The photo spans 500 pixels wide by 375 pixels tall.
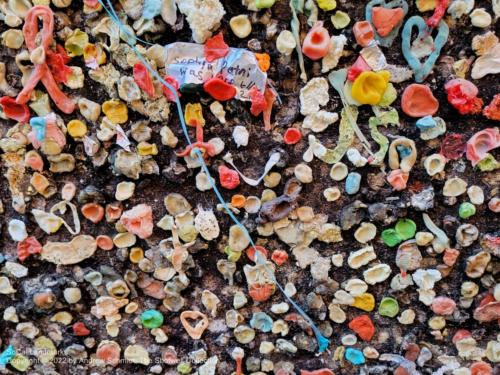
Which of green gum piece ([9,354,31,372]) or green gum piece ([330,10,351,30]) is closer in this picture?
green gum piece ([330,10,351,30])

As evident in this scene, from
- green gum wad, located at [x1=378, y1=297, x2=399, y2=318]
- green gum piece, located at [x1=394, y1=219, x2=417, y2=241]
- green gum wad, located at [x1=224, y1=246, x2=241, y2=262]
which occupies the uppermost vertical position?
green gum piece, located at [x1=394, y1=219, x2=417, y2=241]

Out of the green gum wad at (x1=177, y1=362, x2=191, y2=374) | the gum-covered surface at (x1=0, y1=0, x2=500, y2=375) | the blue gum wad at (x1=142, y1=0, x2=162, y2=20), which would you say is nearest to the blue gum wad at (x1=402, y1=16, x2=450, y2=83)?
the gum-covered surface at (x1=0, y1=0, x2=500, y2=375)

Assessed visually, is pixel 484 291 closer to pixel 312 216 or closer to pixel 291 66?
pixel 312 216

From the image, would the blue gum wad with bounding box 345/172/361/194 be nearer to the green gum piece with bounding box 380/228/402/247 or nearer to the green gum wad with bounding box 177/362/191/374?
the green gum piece with bounding box 380/228/402/247

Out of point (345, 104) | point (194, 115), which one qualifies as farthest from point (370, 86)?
point (194, 115)

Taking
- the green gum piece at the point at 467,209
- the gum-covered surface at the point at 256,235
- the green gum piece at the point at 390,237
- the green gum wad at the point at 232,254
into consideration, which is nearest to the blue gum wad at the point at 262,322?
the gum-covered surface at the point at 256,235

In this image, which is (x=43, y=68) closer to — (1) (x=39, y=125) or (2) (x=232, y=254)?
(1) (x=39, y=125)

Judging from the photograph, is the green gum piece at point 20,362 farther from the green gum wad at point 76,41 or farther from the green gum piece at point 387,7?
the green gum piece at point 387,7

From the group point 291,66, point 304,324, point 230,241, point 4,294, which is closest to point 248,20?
point 291,66
